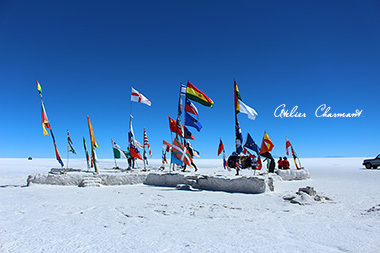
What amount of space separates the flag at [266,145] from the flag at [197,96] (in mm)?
3267

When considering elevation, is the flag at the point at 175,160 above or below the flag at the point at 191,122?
below

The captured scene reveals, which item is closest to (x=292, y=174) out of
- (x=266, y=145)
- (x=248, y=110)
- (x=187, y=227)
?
(x=266, y=145)

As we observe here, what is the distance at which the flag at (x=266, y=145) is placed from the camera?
11.2 meters

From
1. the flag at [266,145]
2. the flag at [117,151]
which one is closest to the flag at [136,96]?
the flag at [117,151]

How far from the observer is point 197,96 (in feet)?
37.3

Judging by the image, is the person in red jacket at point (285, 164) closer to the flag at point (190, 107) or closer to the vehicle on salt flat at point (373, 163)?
the flag at point (190, 107)

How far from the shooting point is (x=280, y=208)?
5824 millimetres

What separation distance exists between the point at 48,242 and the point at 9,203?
4.07 meters

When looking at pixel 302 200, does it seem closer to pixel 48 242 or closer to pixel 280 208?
pixel 280 208

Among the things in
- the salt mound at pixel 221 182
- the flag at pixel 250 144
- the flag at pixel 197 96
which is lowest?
the salt mound at pixel 221 182

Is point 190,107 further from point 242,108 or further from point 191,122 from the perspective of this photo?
point 242,108

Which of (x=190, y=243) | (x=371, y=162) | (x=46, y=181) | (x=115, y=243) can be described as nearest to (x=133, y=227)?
(x=115, y=243)

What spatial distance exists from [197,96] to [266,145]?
4247 mm

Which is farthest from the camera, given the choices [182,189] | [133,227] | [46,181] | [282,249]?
[46,181]
